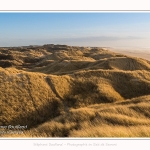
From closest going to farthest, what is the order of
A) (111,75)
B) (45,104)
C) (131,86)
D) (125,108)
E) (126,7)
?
(126,7), (125,108), (45,104), (131,86), (111,75)

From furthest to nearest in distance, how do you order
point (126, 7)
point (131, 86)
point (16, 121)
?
1. point (131, 86)
2. point (16, 121)
3. point (126, 7)

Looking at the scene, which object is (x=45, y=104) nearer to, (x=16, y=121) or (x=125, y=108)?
(x=16, y=121)

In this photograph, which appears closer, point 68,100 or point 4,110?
point 4,110

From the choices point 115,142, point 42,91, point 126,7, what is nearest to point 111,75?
point 42,91

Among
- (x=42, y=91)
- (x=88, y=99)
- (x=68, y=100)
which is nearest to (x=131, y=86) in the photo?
(x=88, y=99)

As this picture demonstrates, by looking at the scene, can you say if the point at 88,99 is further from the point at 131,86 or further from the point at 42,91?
the point at 131,86

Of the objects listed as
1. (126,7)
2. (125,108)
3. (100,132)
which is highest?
(126,7)

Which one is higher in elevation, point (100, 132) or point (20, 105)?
point (100, 132)

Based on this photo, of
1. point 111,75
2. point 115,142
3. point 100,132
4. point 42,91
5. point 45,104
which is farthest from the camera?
point 111,75

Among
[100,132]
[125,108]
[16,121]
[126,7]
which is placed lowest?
[16,121]
